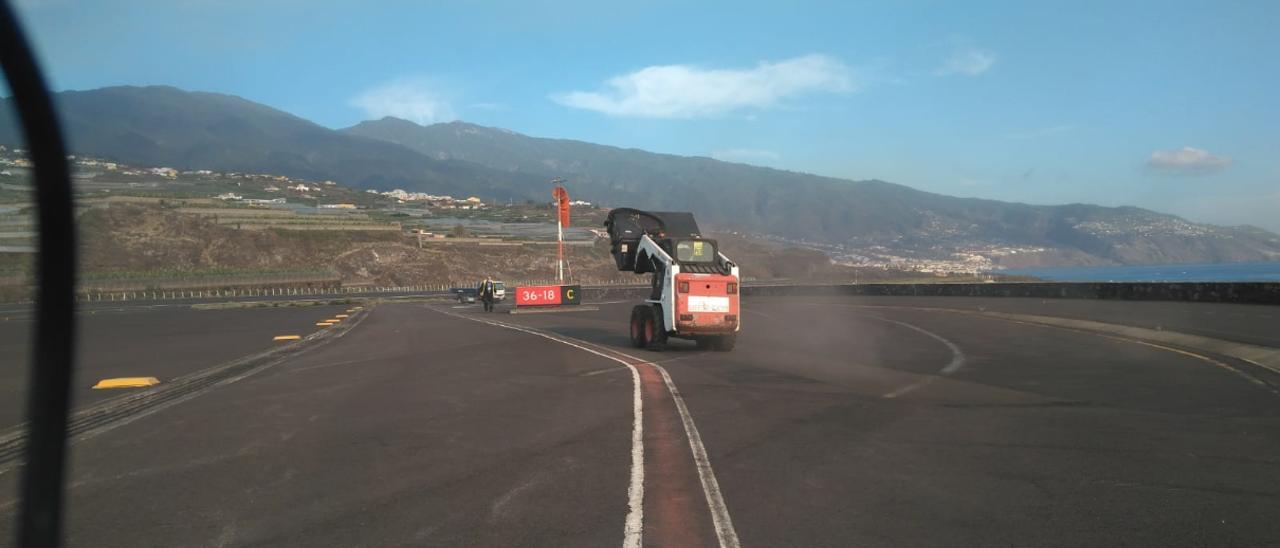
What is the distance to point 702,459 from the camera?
813cm

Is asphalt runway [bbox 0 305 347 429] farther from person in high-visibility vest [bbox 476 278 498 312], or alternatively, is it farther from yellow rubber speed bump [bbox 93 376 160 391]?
person in high-visibility vest [bbox 476 278 498 312]

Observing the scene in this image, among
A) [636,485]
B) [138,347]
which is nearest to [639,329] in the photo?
[138,347]

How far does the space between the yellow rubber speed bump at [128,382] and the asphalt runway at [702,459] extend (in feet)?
5.14

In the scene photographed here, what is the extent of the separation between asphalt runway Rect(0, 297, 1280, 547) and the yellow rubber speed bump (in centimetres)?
157

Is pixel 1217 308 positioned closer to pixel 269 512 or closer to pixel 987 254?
pixel 269 512

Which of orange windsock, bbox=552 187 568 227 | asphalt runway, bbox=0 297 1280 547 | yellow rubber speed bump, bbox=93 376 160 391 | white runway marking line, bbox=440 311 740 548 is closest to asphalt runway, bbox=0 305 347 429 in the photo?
yellow rubber speed bump, bbox=93 376 160 391

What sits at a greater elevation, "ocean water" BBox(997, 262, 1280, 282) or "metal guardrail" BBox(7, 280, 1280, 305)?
"ocean water" BBox(997, 262, 1280, 282)

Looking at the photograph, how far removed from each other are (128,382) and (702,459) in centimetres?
1169

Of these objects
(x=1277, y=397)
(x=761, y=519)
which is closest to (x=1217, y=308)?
(x=1277, y=397)

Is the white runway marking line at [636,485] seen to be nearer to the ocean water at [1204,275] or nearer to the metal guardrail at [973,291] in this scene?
the metal guardrail at [973,291]

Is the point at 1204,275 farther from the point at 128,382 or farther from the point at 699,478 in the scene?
the point at 128,382

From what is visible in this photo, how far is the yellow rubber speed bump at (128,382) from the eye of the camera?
1470 cm

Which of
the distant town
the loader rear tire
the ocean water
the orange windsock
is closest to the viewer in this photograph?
the loader rear tire

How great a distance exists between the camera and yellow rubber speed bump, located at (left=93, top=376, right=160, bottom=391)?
48.2 feet
